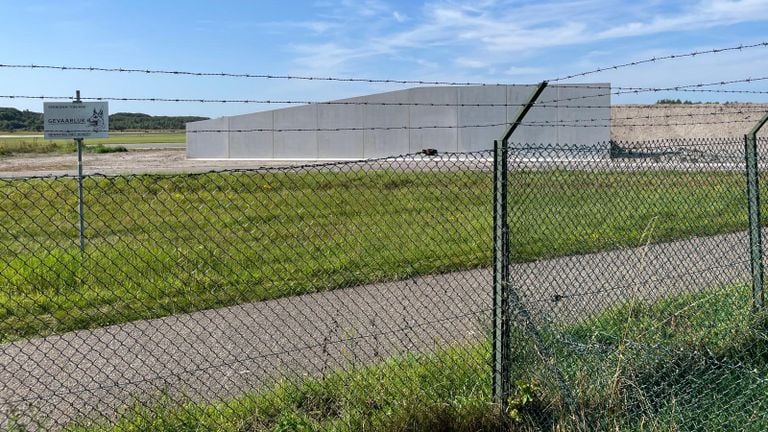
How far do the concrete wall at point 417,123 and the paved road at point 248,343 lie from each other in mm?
21403

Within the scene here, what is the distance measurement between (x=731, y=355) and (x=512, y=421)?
193cm

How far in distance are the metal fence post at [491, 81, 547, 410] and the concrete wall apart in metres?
23.8

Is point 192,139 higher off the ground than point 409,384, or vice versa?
point 192,139

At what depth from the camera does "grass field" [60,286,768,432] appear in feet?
13.6

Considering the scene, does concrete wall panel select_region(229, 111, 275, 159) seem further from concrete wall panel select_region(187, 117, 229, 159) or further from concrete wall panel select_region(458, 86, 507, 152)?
concrete wall panel select_region(458, 86, 507, 152)

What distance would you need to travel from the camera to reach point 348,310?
680cm

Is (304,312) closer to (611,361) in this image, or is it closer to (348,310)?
(348,310)

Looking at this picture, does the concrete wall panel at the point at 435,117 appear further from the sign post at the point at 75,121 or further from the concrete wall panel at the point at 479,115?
the sign post at the point at 75,121

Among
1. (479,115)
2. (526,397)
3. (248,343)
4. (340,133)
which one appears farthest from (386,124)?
(526,397)

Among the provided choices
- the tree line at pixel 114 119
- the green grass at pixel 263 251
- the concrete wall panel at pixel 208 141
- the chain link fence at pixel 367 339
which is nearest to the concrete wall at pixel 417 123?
the concrete wall panel at pixel 208 141

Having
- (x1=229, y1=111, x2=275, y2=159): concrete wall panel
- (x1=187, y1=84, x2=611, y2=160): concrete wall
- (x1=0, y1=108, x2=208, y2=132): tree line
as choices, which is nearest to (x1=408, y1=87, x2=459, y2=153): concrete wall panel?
(x1=187, y1=84, x2=611, y2=160): concrete wall

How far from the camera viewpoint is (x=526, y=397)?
170 inches

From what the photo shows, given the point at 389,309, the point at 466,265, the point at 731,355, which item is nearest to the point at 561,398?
the point at 731,355

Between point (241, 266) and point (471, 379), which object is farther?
point (241, 266)
